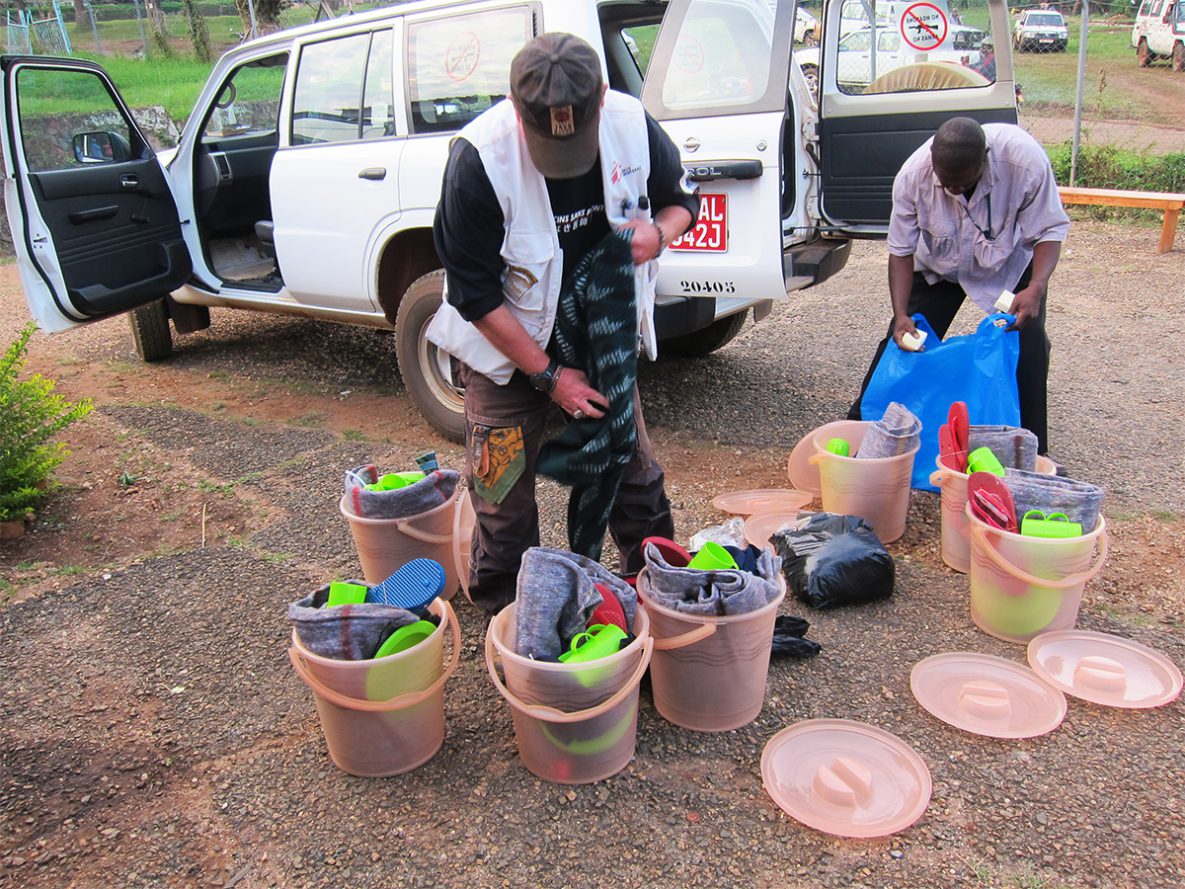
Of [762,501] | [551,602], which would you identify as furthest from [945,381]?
[551,602]

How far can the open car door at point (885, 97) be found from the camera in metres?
4.39

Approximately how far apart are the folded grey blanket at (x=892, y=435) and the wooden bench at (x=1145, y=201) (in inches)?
216

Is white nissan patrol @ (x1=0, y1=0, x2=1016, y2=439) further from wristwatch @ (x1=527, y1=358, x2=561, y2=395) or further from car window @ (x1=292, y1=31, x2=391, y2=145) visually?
wristwatch @ (x1=527, y1=358, x2=561, y2=395)

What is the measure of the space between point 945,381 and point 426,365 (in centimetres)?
230

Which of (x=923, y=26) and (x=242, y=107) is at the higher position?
(x=923, y=26)

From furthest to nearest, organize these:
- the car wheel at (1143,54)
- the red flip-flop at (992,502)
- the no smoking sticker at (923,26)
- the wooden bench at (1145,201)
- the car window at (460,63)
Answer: the car wheel at (1143,54)
the wooden bench at (1145,201)
the no smoking sticker at (923,26)
the car window at (460,63)
the red flip-flop at (992,502)

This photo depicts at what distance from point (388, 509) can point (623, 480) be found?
2.53 feet

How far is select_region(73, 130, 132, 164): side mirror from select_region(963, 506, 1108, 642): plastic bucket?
174 inches

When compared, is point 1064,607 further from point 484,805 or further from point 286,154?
point 286,154

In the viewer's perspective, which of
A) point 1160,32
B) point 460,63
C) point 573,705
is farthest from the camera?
point 1160,32

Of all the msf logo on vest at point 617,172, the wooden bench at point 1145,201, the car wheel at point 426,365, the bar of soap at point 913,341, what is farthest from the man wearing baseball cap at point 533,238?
the wooden bench at point 1145,201

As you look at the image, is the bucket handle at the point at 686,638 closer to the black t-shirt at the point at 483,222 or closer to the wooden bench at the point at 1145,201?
the black t-shirt at the point at 483,222

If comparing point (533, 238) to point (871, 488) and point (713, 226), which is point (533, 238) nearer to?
point (713, 226)

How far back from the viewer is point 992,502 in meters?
2.76
